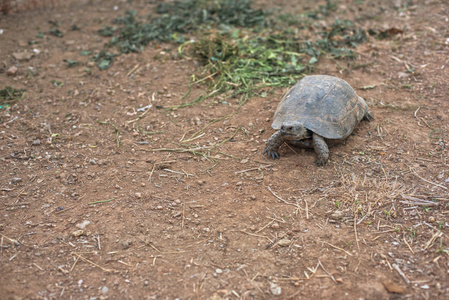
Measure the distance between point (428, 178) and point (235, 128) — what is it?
222 cm

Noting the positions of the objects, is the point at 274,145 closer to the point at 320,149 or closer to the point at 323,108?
the point at 320,149

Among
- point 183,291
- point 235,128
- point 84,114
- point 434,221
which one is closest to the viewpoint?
point 183,291

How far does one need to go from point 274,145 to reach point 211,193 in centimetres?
92

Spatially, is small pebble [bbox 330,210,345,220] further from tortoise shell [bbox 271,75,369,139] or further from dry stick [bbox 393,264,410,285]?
tortoise shell [bbox 271,75,369,139]

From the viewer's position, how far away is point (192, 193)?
12.6 feet

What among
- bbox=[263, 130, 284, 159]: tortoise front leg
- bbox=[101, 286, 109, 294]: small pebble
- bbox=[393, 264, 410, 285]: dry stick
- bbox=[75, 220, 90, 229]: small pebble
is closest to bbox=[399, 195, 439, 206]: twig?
bbox=[393, 264, 410, 285]: dry stick

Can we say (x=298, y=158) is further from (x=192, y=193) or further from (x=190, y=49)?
(x=190, y=49)

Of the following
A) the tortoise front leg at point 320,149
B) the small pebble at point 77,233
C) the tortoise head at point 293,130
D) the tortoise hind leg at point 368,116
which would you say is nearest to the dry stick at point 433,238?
the tortoise front leg at point 320,149

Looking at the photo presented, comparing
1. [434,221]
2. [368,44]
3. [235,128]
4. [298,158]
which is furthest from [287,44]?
[434,221]

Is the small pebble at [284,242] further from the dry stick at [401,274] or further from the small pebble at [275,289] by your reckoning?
the dry stick at [401,274]

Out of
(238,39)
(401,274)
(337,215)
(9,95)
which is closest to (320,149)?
(337,215)

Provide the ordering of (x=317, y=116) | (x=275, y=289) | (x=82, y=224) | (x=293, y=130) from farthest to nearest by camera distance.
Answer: (x=317, y=116), (x=293, y=130), (x=82, y=224), (x=275, y=289)

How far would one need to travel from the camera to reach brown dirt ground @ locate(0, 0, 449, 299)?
301cm

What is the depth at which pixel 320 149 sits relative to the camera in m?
4.03
